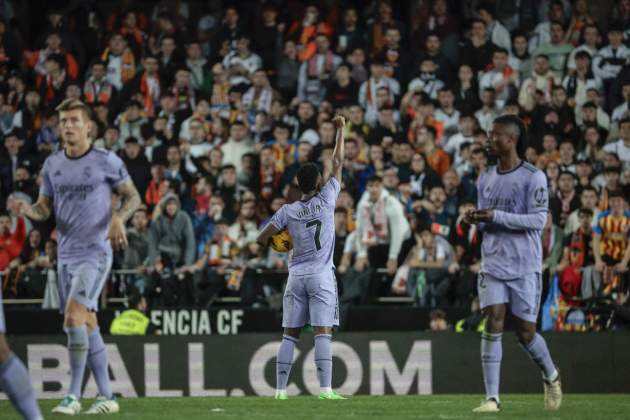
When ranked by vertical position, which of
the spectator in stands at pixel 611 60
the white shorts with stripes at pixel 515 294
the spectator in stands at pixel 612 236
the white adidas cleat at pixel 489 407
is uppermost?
the spectator in stands at pixel 611 60

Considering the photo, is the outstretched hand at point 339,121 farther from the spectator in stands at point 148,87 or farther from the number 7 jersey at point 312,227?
the spectator in stands at point 148,87

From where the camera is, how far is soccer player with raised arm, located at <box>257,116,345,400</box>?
508 inches

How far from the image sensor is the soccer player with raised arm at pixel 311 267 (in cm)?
1291

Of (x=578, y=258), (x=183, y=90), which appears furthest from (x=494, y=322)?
(x=183, y=90)

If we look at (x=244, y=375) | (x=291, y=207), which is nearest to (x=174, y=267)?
(x=244, y=375)

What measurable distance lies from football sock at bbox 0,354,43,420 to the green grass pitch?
2.40 m

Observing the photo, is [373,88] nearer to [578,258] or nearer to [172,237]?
[172,237]

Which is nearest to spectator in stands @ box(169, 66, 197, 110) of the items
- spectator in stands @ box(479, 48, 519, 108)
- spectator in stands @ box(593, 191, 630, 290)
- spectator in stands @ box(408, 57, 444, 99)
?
spectator in stands @ box(408, 57, 444, 99)

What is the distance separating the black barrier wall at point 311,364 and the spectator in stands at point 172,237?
3.45 meters

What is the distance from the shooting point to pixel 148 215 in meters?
22.1

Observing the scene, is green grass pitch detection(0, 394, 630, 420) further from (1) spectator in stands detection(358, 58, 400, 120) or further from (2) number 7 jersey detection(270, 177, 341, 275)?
(1) spectator in stands detection(358, 58, 400, 120)

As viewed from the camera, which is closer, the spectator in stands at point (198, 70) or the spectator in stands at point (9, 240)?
the spectator in stands at point (9, 240)

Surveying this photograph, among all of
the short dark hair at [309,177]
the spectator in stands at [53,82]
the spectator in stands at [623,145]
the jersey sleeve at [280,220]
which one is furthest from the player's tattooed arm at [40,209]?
the spectator in stands at [53,82]

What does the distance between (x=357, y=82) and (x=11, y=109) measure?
22.0 ft
